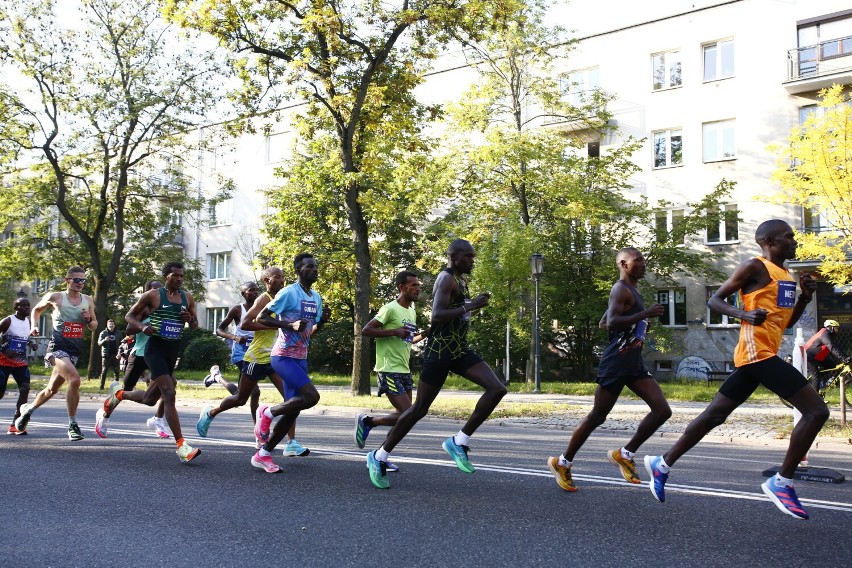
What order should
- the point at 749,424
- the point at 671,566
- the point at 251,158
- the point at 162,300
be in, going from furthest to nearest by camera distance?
the point at 251,158 < the point at 749,424 < the point at 162,300 < the point at 671,566

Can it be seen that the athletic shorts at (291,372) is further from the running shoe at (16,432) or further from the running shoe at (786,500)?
the running shoe at (16,432)

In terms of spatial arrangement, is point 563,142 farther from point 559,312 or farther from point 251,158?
point 251,158

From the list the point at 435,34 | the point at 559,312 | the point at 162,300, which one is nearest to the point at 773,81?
the point at 559,312

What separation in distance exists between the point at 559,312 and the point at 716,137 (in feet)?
29.9

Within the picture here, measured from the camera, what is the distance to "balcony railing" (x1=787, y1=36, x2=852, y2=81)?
93.4 feet

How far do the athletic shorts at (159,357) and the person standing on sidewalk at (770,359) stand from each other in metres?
5.02

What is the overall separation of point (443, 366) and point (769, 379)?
8.12 ft

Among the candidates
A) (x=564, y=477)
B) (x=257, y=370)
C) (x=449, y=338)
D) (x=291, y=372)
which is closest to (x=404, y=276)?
(x=291, y=372)

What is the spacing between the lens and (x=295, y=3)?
20.0 metres

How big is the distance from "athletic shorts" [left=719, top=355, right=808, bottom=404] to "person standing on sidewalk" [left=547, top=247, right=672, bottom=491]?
0.74m

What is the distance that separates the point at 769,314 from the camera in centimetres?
561

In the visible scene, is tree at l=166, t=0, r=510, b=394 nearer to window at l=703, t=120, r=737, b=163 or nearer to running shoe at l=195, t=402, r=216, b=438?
running shoe at l=195, t=402, r=216, b=438

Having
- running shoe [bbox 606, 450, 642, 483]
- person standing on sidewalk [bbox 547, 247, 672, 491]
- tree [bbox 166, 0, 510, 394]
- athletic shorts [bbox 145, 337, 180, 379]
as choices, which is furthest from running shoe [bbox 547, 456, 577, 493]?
tree [bbox 166, 0, 510, 394]

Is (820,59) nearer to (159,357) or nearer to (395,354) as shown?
(395,354)
